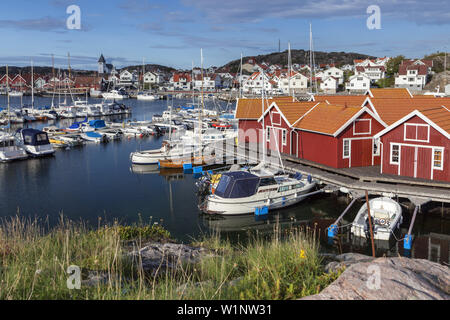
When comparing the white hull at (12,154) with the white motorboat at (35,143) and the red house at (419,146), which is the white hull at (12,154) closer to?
the white motorboat at (35,143)

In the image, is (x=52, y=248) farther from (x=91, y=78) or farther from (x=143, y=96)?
(x=91, y=78)

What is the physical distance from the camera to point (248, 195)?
19.4 m

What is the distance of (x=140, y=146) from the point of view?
42.2 metres

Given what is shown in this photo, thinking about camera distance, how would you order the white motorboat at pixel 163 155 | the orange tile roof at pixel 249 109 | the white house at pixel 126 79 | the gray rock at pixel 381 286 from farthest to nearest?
the white house at pixel 126 79
the orange tile roof at pixel 249 109
the white motorboat at pixel 163 155
the gray rock at pixel 381 286

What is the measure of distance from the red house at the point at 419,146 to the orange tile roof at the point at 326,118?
2.69 meters

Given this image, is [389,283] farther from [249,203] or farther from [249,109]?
[249,109]

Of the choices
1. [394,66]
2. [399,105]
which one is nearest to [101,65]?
[394,66]

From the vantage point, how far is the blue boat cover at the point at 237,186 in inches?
755

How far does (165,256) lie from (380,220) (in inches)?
422

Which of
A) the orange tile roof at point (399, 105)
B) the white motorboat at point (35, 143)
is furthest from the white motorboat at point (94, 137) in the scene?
the orange tile roof at point (399, 105)

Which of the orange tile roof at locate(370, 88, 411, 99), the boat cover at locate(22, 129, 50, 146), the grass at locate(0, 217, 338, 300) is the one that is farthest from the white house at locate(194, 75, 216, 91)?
the grass at locate(0, 217, 338, 300)

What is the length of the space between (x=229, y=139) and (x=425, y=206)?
68.4ft
